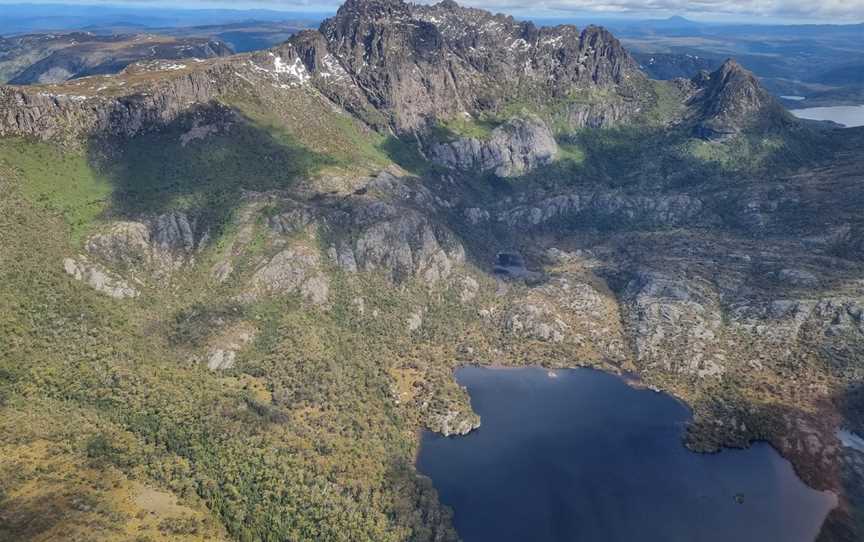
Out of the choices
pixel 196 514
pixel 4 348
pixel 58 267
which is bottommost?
pixel 196 514

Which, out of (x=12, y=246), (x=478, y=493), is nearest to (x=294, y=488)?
(x=478, y=493)

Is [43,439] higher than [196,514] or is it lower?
higher

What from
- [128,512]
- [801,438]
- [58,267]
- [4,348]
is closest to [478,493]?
[128,512]

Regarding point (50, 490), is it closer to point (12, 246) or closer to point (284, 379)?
point (284, 379)

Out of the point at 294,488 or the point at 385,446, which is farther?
the point at 385,446

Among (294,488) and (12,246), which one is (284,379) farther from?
(12,246)

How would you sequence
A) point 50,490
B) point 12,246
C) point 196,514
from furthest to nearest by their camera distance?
point 12,246
point 196,514
point 50,490

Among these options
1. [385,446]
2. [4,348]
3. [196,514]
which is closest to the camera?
[196,514]
